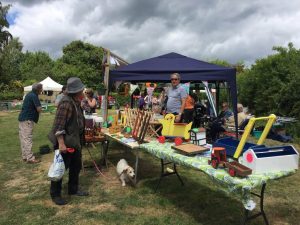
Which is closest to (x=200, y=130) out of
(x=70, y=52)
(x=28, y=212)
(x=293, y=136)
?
(x=28, y=212)

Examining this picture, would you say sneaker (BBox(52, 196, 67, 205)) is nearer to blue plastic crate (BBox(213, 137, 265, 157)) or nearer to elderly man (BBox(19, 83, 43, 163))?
blue plastic crate (BBox(213, 137, 265, 157))

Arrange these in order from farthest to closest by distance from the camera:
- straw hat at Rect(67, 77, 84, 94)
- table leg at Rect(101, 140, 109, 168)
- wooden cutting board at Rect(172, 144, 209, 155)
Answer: table leg at Rect(101, 140, 109, 168) < straw hat at Rect(67, 77, 84, 94) < wooden cutting board at Rect(172, 144, 209, 155)

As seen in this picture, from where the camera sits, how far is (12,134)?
1025 cm

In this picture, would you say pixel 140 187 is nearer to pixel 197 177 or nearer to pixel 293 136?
Result: pixel 197 177

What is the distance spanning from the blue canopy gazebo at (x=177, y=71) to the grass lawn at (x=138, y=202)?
1.91 metres

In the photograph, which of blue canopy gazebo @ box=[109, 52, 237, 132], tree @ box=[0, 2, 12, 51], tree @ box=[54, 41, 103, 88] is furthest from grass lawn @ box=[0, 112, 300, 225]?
tree @ box=[54, 41, 103, 88]

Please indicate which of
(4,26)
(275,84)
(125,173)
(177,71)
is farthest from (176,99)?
(4,26)

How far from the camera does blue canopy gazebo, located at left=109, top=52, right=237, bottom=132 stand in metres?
6.00

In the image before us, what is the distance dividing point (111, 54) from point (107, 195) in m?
4.33

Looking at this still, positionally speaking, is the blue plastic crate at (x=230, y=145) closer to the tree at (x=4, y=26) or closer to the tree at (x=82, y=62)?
the tree at (x=4, y=26)

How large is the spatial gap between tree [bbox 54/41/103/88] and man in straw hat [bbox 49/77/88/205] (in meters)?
34.0

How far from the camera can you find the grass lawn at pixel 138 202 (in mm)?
3592

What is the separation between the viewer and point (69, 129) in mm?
3789

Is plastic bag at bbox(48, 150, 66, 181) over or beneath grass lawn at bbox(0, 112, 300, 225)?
over
